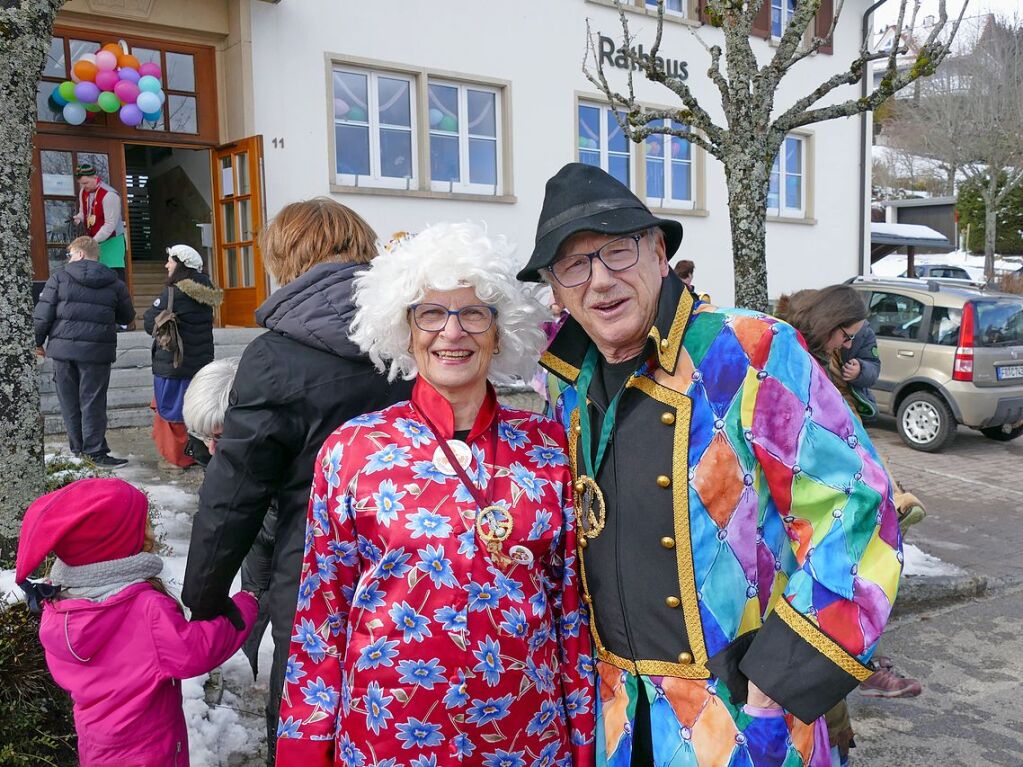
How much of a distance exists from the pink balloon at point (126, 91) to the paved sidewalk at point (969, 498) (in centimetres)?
895

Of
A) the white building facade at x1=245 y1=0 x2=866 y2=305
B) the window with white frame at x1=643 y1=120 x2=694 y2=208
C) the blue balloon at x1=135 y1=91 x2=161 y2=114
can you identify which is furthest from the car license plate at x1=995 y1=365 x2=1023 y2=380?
the blue balloon at x1=135 y1=91 x2=161 y2=114

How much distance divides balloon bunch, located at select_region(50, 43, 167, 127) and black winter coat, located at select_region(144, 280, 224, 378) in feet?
12.8

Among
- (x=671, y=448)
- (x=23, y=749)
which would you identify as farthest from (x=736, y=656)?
(x=23, y=749)

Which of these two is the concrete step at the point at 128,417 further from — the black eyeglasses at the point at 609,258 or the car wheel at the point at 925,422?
the car wheel at the point at 925,422

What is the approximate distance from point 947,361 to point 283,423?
8505 millimetres

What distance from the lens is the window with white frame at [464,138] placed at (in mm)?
11555

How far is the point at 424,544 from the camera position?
1.68m

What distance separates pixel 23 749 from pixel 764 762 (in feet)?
7.65

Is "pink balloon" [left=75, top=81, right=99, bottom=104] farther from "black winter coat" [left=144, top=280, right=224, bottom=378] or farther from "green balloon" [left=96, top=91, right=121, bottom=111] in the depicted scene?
"black winter coat" [left=144, top=280, right=224, bottom=378]

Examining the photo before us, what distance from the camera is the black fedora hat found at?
64.3 inches

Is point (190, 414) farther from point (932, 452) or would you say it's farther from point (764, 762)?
point (932, 452)

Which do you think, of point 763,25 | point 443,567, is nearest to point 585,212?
point 443,567

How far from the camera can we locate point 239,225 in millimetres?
10391

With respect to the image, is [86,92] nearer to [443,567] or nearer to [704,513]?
[443,567]
